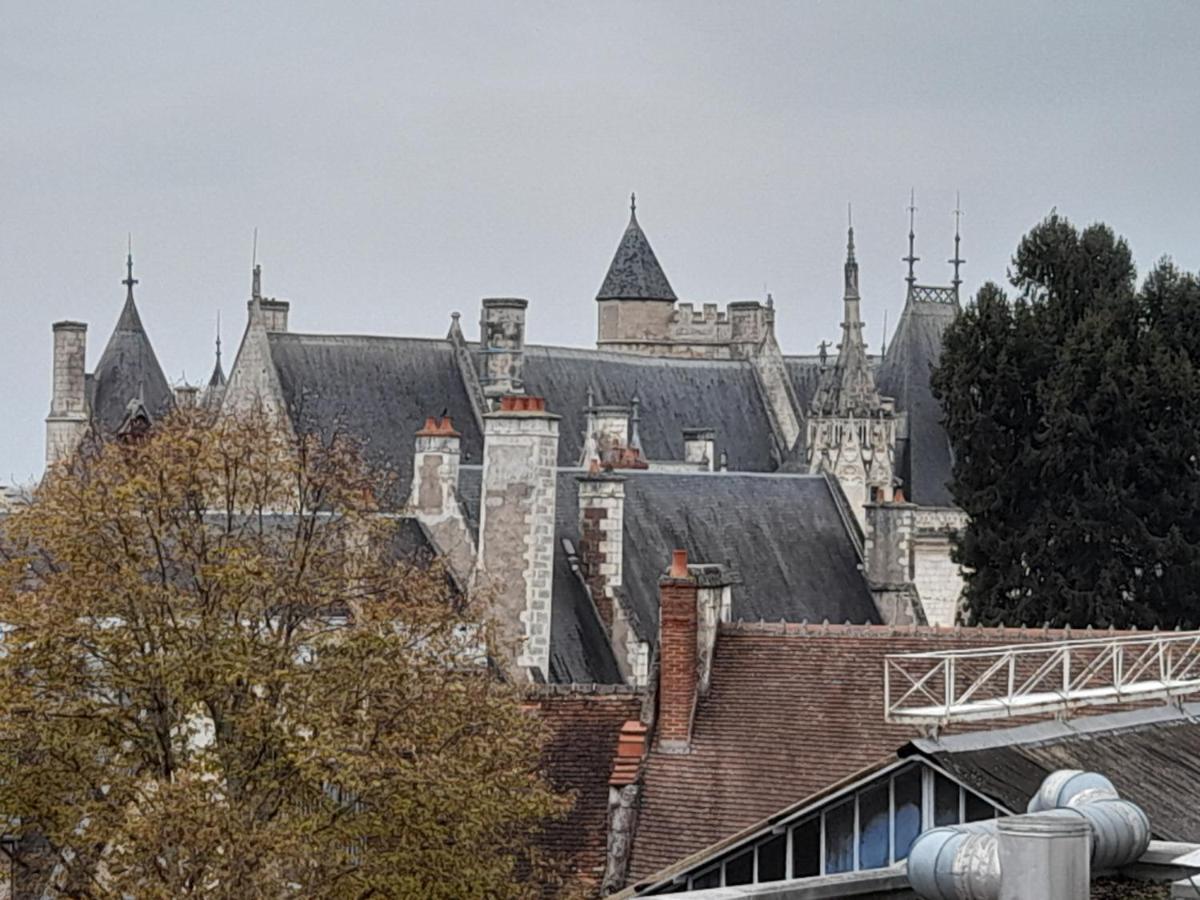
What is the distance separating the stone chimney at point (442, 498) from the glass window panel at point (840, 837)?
1870cm

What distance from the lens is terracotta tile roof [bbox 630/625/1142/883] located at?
2961cm

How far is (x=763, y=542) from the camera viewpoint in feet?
183

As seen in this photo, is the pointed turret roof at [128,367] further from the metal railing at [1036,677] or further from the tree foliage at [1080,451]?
the metal railing at [1036,677]

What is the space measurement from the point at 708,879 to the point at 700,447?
145 feet

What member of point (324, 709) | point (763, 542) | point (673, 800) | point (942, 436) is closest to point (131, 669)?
point (324, 709)

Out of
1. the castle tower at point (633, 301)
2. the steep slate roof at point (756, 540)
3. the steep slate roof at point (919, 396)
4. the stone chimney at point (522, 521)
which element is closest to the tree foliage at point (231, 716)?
the stone chimney at point (522, 521)

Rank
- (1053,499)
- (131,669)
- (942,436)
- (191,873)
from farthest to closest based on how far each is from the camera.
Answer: (942,436) < (1053,499) < (131,669) < (191,873)

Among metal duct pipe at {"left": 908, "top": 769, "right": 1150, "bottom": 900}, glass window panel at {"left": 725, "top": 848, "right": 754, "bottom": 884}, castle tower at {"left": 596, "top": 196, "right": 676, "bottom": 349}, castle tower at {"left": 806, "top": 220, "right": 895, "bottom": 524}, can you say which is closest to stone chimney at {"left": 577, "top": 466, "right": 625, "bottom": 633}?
castle tower at {"left": 806, "top": 220, "right": 895, "bottom": 524}

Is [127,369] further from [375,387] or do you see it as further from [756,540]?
[756,540]

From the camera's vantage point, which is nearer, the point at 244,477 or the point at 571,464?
the point at 244,477


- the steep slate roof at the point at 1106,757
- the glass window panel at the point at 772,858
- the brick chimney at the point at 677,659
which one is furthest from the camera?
the brick chimney at the point at 677,659

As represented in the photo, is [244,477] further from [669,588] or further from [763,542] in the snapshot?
[763,542]

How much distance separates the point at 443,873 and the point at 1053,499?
29718 mm

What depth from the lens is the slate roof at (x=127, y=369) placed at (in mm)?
85188
